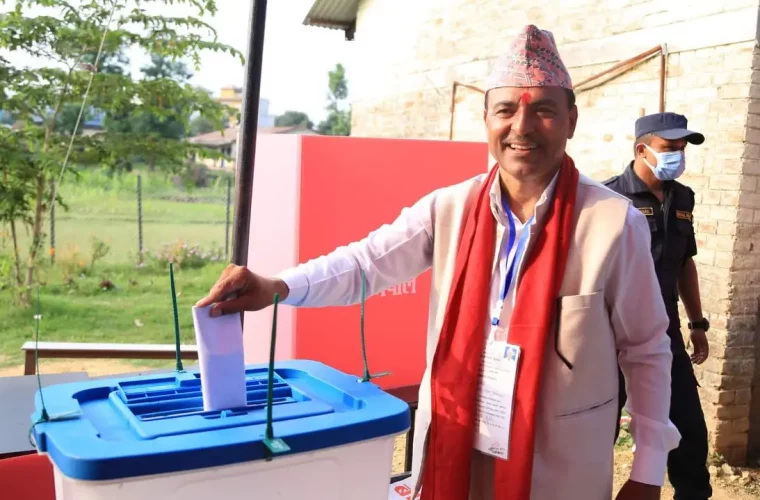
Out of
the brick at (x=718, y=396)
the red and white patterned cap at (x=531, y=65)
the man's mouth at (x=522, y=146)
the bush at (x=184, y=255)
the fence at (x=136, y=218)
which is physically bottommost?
the bush at (x=184, y=255)

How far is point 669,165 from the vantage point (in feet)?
10.4

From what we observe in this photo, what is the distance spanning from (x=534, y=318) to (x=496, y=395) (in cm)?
17

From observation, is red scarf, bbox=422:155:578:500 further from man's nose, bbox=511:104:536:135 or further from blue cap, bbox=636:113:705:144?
blue cap, bbox=636:113:705:144

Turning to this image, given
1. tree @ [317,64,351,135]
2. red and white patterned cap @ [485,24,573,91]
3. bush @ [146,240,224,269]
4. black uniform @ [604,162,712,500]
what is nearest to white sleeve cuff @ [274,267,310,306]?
red and white patterned cap @ [485,24,573,91]

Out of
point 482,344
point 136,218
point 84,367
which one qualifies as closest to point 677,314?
point 482,344

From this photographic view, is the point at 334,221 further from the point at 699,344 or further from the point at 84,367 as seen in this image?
the point at 84,367

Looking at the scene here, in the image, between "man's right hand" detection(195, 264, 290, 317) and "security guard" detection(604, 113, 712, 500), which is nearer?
"man's right hand" detection(195, 264, 290, 317)

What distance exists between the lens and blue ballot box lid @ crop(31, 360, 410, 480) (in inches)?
36.8

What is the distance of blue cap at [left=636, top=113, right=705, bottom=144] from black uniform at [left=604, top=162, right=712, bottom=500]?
0.71ft

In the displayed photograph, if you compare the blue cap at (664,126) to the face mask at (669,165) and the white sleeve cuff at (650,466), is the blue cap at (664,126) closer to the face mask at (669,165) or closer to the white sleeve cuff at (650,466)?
the face mask at (669,165)

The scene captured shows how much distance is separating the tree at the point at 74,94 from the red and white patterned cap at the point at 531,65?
18.7 ft

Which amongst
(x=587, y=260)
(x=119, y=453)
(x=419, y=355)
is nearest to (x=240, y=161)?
(x=587, y=260)

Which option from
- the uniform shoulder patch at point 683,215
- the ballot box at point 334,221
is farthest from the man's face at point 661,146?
the ballot box at point 334,221

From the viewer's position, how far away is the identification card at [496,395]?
1320 mm
